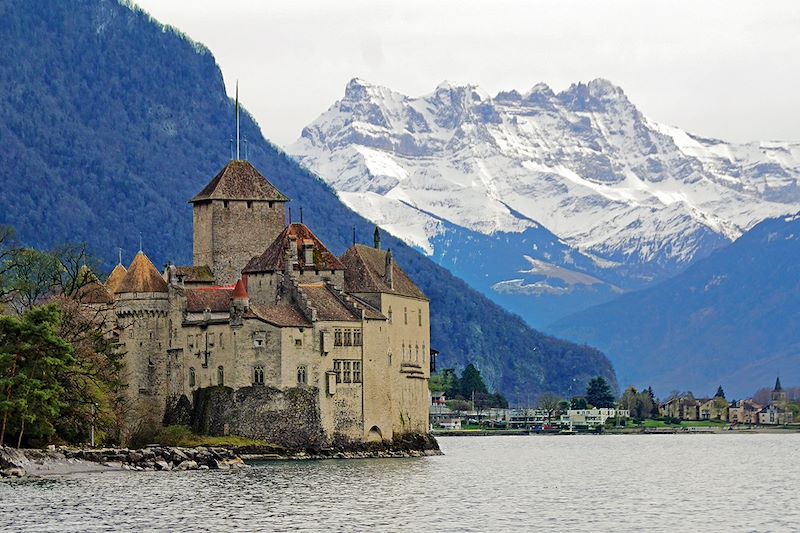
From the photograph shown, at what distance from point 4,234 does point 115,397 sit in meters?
25.1

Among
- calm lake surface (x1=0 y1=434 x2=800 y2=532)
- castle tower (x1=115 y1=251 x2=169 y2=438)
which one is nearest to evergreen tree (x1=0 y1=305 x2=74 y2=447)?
calm lake surface (x1=0 y1=434 x2=800 y2=532)

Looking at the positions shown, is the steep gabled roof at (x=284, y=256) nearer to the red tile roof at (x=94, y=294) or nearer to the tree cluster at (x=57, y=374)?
the red tile roof at (x=94, y=294)

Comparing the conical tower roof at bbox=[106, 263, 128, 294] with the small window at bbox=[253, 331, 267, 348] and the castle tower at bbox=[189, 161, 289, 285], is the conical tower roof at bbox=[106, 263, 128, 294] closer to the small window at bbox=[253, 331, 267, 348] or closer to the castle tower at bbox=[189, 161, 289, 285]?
the castle tower at bbox=[189, 161, 289, 285]

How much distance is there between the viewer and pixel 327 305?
484 feet

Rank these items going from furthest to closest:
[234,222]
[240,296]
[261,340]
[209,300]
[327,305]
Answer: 1. [234,222]
2. [209,300]
3. [327,305]
4. [261,340]
5. [240,296]

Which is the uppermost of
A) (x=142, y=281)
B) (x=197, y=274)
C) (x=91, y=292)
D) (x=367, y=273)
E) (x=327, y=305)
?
(x=197, y=274)

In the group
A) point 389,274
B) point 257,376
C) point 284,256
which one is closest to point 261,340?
point 257,376

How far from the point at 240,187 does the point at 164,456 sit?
32.9 meters

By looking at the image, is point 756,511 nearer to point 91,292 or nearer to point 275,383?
point 275,383

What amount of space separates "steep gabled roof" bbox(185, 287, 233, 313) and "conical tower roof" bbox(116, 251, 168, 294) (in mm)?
2257

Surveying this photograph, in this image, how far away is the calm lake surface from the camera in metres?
97.2

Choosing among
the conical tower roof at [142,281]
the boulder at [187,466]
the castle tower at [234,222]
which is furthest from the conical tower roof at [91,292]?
the boulder at [187,466]

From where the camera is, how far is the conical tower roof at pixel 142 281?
150250 mm

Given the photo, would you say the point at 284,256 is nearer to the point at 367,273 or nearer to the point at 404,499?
the point at 367,273
